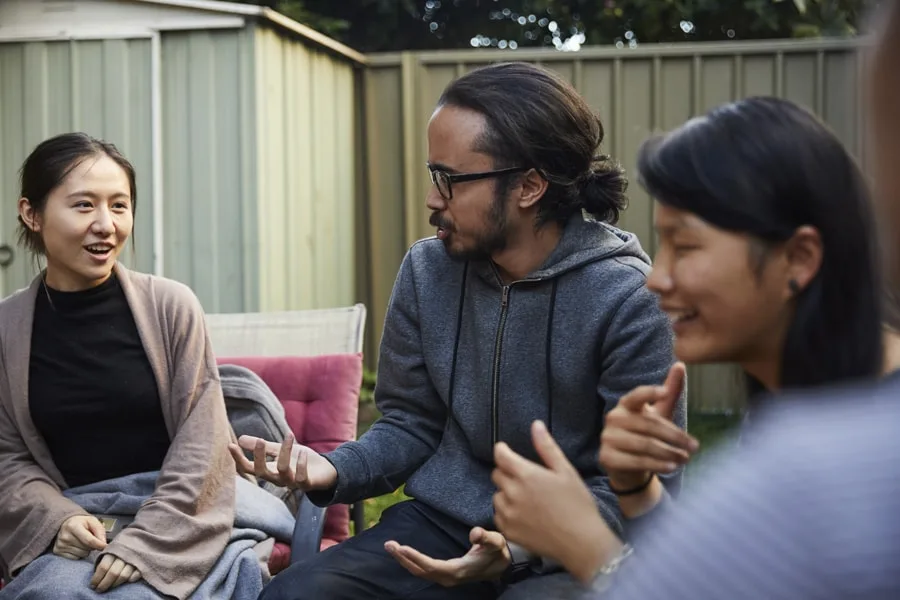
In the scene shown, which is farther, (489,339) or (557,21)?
(557,21)

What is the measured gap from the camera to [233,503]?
2887mm

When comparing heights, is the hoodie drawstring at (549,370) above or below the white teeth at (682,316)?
below

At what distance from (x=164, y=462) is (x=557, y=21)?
7827 mm

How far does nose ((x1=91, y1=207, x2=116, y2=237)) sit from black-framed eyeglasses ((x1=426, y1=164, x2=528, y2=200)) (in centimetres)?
86

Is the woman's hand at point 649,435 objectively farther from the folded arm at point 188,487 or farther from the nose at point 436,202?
the folded arm at point 188,487

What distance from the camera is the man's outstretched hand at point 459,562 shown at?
228cm

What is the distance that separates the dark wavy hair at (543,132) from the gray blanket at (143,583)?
1.07 meters

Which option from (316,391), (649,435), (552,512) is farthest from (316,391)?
(552,512)

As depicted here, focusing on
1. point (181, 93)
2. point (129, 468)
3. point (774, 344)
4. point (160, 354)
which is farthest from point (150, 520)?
point (181, 93)

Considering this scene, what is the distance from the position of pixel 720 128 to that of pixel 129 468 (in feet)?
6.04

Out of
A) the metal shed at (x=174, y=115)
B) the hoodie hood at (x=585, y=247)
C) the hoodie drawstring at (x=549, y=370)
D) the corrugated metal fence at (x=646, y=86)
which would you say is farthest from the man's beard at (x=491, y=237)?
the corrugated metal fence at (x=646, y=86)

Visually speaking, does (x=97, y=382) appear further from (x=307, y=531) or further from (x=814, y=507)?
(x=814, y=507)

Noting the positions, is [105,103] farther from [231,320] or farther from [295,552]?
[295,552]

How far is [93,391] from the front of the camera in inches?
112
